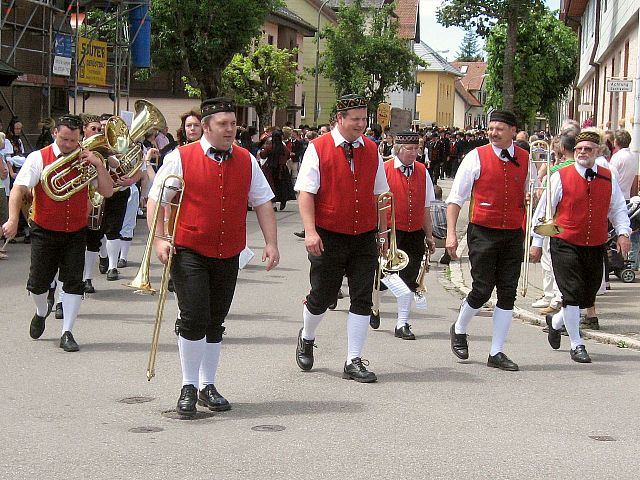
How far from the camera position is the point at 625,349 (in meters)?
10.3

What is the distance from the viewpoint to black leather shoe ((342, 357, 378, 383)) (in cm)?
828

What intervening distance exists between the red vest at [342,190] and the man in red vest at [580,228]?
1885 mm

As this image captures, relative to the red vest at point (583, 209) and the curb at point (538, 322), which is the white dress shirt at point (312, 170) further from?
the curb at point (538, 322)

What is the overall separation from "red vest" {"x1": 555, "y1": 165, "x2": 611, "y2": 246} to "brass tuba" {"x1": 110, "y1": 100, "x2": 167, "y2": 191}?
4423mm

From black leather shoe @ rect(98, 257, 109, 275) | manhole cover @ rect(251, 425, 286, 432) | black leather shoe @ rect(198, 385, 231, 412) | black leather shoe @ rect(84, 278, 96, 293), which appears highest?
black leather shoe @ rect(98, 257, 109, 275)

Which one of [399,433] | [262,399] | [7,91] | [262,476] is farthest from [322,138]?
[7,91]

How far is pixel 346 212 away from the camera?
8.23 metres

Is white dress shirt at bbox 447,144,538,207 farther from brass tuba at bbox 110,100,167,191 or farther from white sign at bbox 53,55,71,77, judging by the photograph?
white sign at bbox 53,55,71,77

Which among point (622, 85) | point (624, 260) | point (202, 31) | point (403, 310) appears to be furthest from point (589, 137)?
point (202, 31)

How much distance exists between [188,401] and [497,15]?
96.4ft

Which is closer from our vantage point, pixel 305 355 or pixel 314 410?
pixel 314 410

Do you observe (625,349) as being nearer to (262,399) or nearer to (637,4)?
(262,399)

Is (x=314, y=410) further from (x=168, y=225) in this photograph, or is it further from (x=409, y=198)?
(x=409, y=198)

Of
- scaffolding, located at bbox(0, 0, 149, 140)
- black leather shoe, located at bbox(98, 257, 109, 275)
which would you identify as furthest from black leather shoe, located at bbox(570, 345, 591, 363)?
scaffolding, located at bbox(0, 0, 149, 140)
